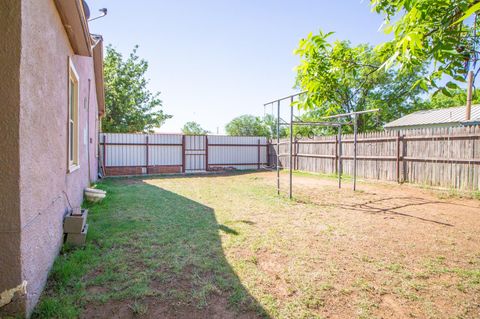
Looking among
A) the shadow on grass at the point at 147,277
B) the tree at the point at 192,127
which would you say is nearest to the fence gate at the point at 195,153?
the shadow on grass at the point at 147,277

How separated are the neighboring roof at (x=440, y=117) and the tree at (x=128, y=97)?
16.9 meters

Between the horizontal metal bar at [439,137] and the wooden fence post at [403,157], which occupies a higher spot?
the horizontal metal bar at [439,137]

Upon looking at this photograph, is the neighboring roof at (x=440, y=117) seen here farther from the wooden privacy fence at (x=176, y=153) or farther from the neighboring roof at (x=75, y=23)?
the neighboring roof at (x=75, y=23)

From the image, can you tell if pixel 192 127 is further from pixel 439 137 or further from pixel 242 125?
pixel 439 137

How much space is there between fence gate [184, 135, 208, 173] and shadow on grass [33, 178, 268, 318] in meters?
9.77

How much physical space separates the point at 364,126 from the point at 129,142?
1790cm

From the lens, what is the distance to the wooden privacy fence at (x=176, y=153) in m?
12.3

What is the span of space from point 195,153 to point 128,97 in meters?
8.68

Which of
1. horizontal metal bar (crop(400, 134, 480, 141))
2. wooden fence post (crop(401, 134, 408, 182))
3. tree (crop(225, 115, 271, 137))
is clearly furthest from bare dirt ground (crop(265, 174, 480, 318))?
tree (crop(225, 115, 271, 137))

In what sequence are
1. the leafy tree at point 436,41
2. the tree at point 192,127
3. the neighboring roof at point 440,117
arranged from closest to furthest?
the leafy tree at point 436,41 < the neighboring roof at point 440,117 < the tree at point 192,127

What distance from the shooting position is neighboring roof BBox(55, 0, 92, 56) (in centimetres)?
292

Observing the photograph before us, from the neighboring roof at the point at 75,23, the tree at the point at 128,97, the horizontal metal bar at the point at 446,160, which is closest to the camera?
the neighboring roof at the point at 75,23

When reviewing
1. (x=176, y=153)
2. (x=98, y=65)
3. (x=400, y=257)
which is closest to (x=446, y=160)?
(x=400, y=257)

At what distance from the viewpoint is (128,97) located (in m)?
19.4
